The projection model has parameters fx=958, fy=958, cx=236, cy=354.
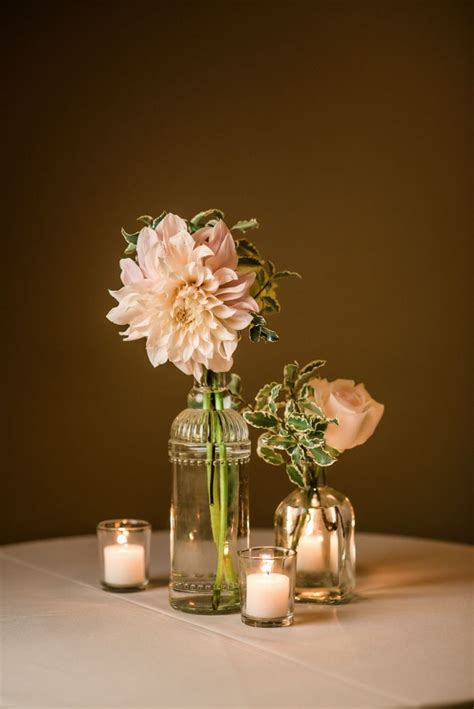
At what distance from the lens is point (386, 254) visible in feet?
9.10

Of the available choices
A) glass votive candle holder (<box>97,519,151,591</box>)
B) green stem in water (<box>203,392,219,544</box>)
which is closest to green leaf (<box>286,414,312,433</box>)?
green stem in water (<box>203,392,219,544</box>)

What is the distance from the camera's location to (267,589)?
1204 mm

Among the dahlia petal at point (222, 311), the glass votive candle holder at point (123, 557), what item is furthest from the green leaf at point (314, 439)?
the glass votive candle holder at point (123, 557)

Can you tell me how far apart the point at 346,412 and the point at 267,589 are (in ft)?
0.90

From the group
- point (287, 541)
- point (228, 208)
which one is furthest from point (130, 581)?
point (228, 208)

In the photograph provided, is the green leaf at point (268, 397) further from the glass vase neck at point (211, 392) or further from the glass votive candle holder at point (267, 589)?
the glass votive candle holder at point (267, 589)

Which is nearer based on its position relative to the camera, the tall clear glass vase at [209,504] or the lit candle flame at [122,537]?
the tall clear glass vase at [209,504]

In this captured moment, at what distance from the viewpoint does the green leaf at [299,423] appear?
130 cm

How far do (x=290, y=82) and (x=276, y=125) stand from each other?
Answer: 0.13 metres

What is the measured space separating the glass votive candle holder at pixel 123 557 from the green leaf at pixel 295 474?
267 millimetres

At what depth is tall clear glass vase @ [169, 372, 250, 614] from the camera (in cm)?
130

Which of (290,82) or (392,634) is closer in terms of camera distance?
(392,634)

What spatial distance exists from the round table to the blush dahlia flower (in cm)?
35

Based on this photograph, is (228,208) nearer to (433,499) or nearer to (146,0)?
(146,0)
